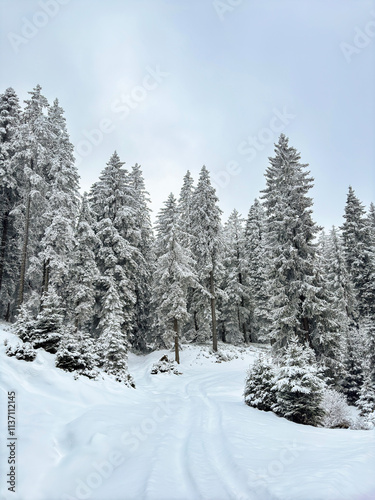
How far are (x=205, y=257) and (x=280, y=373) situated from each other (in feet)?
62.3

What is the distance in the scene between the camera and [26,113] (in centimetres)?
2103

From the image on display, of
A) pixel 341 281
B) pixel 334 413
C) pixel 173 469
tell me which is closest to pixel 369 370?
pixel 334 413

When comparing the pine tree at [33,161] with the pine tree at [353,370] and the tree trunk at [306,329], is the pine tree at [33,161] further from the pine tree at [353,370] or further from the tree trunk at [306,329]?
the pine tree at [353,370]

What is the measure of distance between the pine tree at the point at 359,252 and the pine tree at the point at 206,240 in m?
12.3

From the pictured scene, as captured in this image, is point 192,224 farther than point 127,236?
Yes

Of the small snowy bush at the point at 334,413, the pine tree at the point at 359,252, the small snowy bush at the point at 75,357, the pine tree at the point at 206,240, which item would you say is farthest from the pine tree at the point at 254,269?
the small snowy bush at the point at 75,357

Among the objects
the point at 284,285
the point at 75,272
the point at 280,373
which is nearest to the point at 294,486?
the point at 280,373

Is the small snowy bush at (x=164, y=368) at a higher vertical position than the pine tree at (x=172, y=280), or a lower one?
lower

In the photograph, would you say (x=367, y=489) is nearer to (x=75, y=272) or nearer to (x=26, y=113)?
(x=75, y=272)

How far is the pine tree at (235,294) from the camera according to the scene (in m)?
34.4

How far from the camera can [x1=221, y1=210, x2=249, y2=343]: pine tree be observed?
3441 centimetres

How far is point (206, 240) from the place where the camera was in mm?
28781

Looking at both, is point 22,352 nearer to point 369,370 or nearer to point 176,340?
point 176,340

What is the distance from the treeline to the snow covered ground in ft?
9.76
